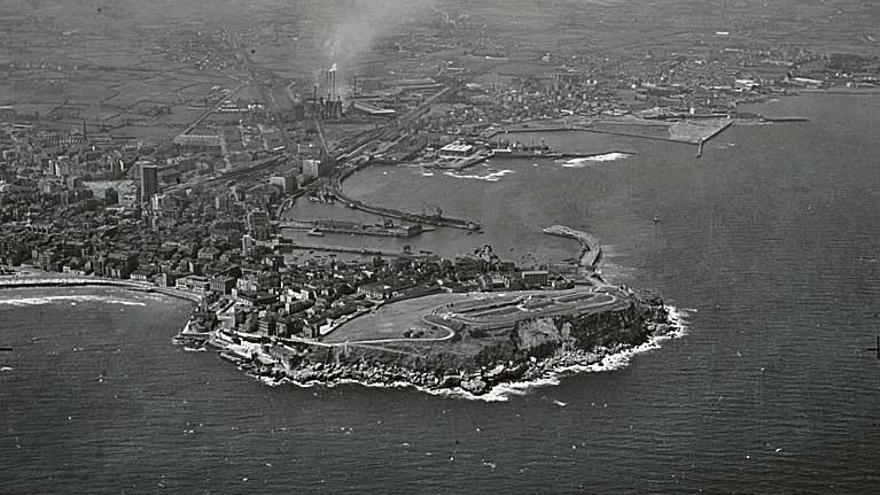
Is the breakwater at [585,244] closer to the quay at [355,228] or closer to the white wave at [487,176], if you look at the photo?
the quay at [355,228]

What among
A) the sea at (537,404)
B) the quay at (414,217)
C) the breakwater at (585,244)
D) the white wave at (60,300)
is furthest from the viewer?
the quay at (414,217)

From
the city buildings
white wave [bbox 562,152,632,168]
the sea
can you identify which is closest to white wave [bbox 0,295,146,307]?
the sea

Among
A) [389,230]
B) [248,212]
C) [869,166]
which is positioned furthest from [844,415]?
[869,166]

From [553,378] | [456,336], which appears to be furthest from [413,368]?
[553,378]

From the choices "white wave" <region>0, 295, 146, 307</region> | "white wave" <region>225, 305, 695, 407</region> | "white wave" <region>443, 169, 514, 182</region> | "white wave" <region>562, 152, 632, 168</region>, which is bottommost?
"white wave" <region>225, 305, 695, 407</region>

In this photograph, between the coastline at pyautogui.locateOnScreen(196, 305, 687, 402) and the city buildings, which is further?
the city buildings

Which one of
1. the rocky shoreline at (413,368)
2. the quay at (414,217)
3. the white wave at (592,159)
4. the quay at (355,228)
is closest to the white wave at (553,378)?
the rocky shoreline at (413,368)

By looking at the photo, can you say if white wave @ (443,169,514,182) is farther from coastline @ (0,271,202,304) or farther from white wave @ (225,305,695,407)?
white wave @ (225,305,695,407)

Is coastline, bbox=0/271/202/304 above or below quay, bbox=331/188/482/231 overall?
below
